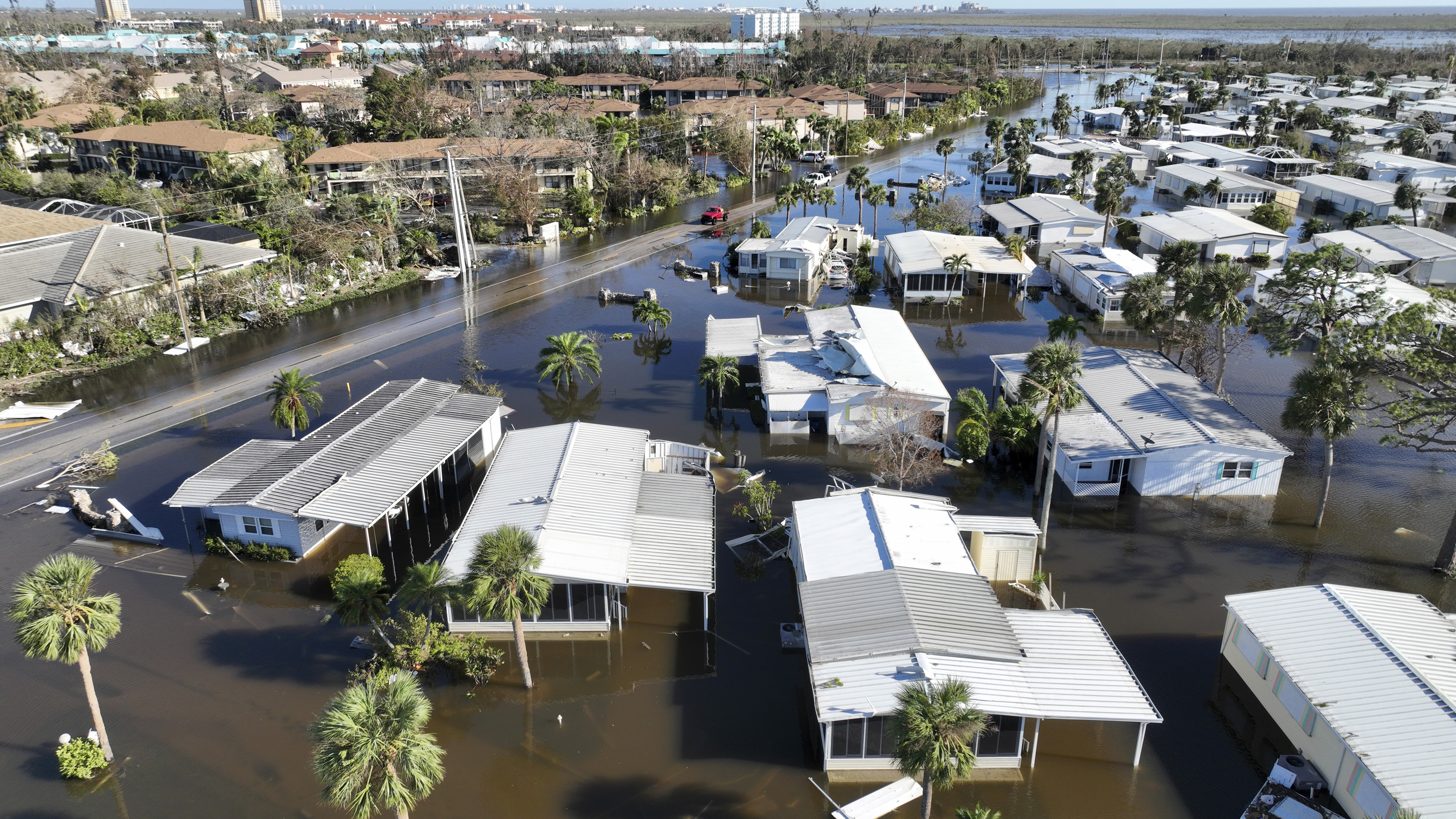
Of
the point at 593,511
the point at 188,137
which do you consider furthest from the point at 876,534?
the point at 188,137

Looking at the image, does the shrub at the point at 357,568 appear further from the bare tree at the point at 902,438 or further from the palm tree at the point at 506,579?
the bare tree at the point at 902,438

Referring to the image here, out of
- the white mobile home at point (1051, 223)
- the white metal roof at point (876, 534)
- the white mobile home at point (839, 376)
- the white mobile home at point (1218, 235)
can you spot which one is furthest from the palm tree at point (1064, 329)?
the white mobile home at point (1051, 223)

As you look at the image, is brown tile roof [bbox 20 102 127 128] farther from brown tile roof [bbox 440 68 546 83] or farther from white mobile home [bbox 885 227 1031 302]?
white mobile home [bbox 885 227 1031 302]

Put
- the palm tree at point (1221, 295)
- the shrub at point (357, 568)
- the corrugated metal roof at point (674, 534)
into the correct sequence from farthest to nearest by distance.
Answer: the palm tree at point (1221, 295)
the corrugated metal roof at point (674, 534)
the shrub at point (357, 568)

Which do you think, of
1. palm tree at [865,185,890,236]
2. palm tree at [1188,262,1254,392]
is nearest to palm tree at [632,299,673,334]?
palm tree at [1188,262,1254,392]

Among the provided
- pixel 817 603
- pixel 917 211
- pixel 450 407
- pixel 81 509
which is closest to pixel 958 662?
pixel 817 603

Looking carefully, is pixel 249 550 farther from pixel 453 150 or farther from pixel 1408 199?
pixel 1408 199
